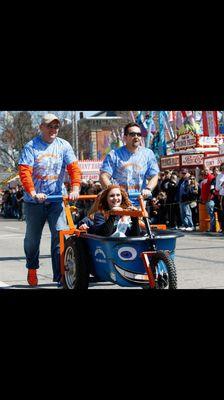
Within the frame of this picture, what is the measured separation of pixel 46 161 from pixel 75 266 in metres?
1.25

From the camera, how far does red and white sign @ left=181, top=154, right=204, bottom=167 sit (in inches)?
1002

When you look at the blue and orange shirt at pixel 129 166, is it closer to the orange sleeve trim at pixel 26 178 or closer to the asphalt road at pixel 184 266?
the orange sleeve trim at pixel 26 178

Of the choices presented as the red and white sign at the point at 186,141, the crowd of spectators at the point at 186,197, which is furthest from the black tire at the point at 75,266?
the red and white sign at the point at 186,141

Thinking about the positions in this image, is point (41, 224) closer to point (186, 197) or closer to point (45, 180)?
point (45, 180)

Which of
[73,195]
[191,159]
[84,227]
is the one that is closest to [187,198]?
[191,159]

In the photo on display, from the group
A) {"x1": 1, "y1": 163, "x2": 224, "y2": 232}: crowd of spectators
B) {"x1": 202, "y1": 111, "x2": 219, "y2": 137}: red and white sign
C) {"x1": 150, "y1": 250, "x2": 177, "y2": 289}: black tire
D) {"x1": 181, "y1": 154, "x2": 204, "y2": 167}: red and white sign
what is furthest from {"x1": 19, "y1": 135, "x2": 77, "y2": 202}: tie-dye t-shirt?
{"x1": 202, "y1": 111, "x2": 219, "y2": 137}: red and white sign

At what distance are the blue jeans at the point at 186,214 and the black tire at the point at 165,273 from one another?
13.4m

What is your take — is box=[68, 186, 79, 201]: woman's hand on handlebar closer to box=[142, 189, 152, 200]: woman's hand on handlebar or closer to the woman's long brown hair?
the woman's long brown hair
